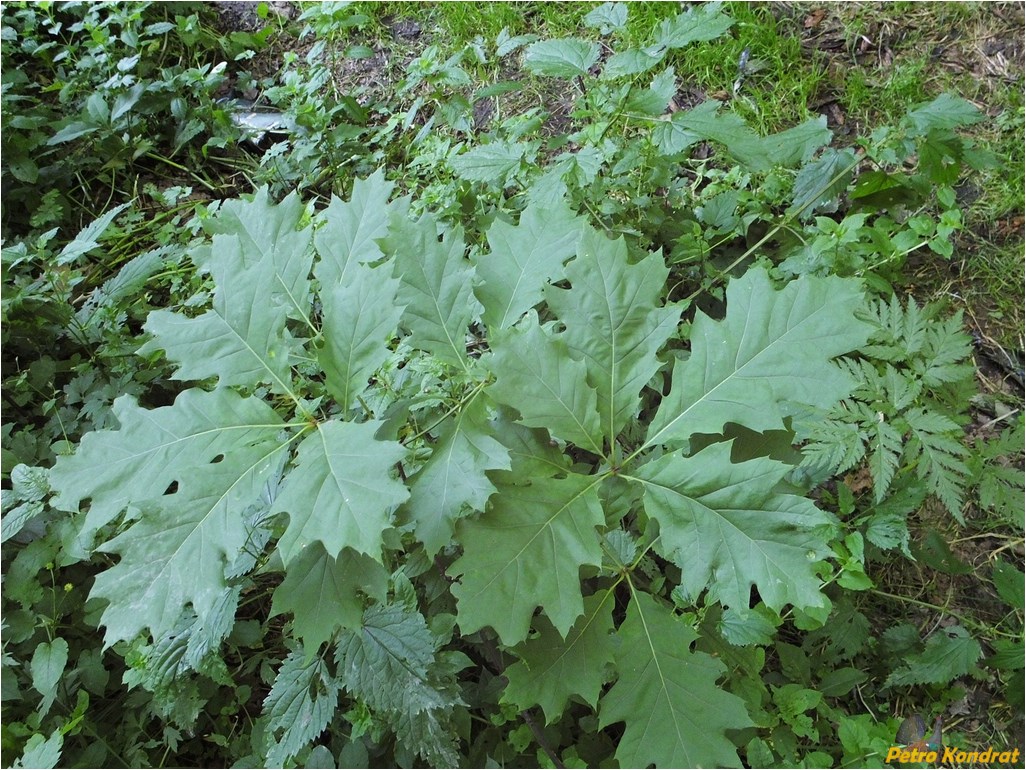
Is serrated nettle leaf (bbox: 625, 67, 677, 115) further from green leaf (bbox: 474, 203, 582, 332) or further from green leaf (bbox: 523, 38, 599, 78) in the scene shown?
green leaf (bbox: 474, 203, 582, 332)

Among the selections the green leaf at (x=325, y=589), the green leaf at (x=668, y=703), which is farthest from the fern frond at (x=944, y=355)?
the green leaf at (x=325, y=589)

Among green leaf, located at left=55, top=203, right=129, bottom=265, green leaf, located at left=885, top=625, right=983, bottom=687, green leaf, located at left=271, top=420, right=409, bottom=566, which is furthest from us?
green leaf, located at left=55, top=203, right=129, bottom=265

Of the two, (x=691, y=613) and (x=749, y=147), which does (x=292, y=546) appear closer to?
(x=691, y=613)

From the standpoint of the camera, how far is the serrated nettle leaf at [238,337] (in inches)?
55.4

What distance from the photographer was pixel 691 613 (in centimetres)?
188

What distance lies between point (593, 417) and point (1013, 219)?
8.26 ft

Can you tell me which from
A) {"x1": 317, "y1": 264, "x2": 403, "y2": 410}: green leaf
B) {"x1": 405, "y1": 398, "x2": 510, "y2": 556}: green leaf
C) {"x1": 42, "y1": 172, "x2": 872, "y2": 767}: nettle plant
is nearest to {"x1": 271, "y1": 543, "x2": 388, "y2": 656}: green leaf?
{"x1": 42, "y1": 172, "x2": 872, "y2": 767}: nettle plant

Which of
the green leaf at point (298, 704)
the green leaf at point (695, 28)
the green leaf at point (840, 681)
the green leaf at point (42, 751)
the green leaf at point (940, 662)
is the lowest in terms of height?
the green leaf at point (840, 681)

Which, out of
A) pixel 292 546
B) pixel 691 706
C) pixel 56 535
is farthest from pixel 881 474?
pixel 56 535

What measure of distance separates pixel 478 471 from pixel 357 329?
36 cm

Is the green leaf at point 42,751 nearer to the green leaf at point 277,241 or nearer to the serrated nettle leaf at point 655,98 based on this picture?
the green leaf at point 277,241

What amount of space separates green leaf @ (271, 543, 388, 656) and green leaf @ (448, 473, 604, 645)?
0.57 ft

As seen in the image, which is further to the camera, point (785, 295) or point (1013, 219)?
point (1013, 219)

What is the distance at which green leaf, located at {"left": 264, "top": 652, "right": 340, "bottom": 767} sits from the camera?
1760 millimetres
